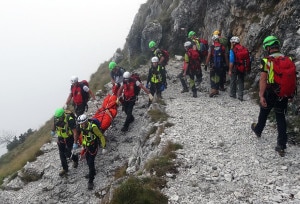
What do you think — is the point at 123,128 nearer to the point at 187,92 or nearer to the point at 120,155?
the point at 120,155

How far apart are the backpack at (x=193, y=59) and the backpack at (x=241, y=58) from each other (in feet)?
9.56

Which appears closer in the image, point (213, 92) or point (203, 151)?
point (203, 151)

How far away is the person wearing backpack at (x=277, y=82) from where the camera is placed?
9953 millimetres

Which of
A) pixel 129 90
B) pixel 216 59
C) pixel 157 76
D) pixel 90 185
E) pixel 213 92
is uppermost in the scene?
pixel 216 59

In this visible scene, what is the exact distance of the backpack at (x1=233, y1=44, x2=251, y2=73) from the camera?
15.8 metres

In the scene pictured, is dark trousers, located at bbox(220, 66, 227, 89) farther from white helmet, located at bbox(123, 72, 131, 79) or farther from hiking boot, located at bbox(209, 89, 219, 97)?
white helmet, located at bbox(123, 72, 131, 79)

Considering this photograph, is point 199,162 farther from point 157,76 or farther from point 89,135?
point 157,76

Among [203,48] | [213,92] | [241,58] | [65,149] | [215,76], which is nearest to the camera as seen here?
[65,149]

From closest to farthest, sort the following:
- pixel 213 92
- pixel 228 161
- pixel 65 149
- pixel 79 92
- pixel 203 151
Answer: pixel 228 161 < pixel 203 151 < pixel 65 149 < pixel 79 92 < pixel 213 92

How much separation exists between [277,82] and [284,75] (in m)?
0.29

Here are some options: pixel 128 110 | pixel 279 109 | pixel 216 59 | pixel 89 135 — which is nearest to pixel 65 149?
pixel 89 135

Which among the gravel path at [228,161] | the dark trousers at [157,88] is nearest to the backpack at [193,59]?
the dark trousers at [157,88]

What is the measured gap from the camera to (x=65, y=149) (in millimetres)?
15789

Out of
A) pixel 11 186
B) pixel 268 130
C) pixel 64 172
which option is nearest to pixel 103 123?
pixel 64 172
